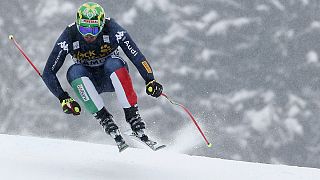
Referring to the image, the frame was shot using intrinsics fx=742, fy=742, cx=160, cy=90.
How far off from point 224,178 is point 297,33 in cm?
1496

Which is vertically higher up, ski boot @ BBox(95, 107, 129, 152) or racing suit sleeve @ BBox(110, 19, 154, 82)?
racing suit sleeve @ BBox(110, 19, 154, 82)

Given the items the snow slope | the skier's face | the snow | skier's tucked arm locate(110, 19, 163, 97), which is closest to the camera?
the snow slope

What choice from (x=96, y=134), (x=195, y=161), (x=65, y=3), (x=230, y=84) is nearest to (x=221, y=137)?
(x=230, y=84)

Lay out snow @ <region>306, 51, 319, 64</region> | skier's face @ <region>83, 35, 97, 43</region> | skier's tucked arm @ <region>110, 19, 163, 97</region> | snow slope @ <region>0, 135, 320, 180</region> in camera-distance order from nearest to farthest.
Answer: snow slope @ <region>0, 135, 320, 180</region> < skier's face @ <region>83, 35, 97, 43</region> < skier's tucked arm @ <region>110, 19, 163, 97</region> < snow @ <region>306, 51, 319, 64</region>

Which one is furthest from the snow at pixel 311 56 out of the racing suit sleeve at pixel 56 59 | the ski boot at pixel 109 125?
the racing suit sleeve at pixel 56 59

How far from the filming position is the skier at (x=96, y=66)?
6145 mm

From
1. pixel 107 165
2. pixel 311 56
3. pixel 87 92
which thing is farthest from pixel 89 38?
pixel 311 56

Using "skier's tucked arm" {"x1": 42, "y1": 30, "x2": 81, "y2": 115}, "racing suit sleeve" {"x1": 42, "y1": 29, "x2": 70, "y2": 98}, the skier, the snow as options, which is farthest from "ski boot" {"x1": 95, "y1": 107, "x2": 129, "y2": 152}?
the snow

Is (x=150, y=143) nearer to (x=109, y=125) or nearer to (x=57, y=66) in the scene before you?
(x=109, y=125)

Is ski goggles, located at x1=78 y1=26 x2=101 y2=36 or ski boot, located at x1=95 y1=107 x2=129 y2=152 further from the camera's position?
ski boot, located at x1=95 y1=107 x2=129 y2=152

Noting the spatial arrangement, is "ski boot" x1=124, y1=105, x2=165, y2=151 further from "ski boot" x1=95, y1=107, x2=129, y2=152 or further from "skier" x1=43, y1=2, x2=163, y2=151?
"ski boot" x1=95, y1=107, x2=129, y2=152

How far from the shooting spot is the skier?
6145mm

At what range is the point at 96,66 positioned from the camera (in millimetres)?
6426

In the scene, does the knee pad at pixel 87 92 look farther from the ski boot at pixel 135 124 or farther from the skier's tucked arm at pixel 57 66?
the ski boot at pixel 135 124
